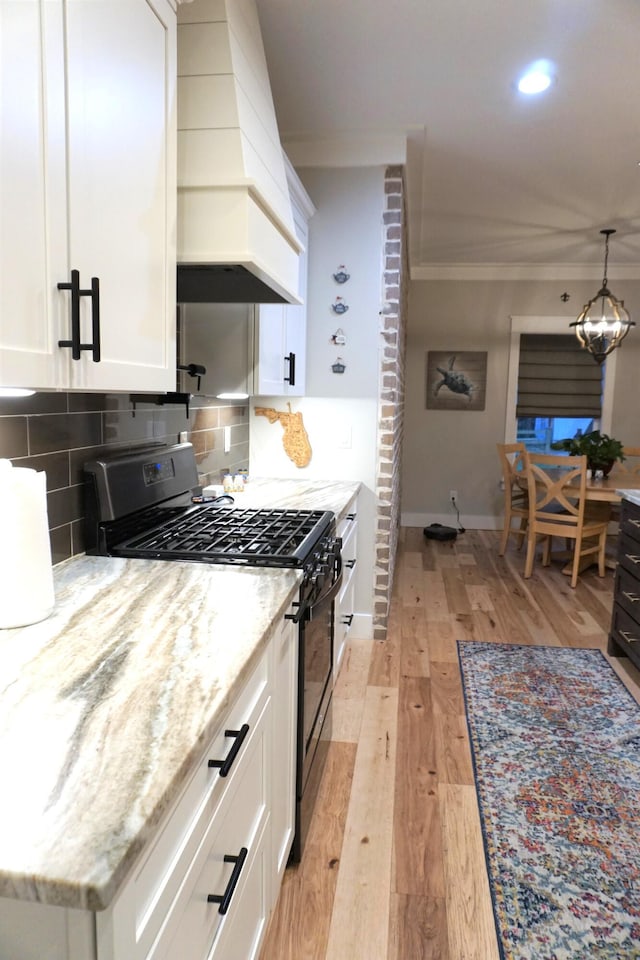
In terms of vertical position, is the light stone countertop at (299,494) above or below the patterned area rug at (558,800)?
above

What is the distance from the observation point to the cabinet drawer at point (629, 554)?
124 inches

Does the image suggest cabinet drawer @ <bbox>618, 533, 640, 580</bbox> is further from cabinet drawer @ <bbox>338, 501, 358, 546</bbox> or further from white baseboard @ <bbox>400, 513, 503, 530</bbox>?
white baseboard @ <bbox>400, 513, 503, 530</bbox>

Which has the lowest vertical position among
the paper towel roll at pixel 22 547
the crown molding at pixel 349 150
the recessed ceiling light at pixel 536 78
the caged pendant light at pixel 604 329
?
the paper towel roll at pixel 22 547

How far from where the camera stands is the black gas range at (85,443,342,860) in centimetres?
177

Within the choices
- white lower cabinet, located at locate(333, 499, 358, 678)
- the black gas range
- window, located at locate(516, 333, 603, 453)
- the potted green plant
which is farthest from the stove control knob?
window, located at locate(516, 333, 603, 453)

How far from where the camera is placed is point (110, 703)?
96 cm

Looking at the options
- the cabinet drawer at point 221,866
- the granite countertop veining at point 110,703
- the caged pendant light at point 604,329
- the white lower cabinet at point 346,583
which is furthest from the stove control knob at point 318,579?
the caged pendant light at point 604,329

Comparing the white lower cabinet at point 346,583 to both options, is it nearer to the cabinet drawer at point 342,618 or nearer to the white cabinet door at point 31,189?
the cabinet drawer at point 342,618

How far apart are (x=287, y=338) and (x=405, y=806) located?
2.01 meters

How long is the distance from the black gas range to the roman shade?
5.09 meters

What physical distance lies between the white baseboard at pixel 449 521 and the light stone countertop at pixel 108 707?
518cm

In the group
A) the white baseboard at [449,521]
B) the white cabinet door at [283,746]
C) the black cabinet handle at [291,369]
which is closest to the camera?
the white cabinet door at [283,746]

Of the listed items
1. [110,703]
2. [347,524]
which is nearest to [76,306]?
[110,703]

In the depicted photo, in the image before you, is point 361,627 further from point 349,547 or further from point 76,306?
point 76,306
